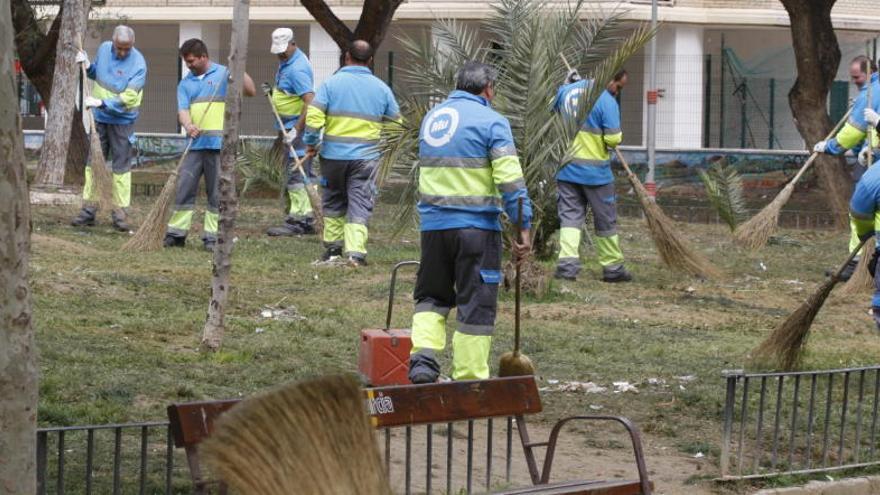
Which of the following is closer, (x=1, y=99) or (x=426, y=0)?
(x=1, y=99)

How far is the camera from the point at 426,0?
1208 inches

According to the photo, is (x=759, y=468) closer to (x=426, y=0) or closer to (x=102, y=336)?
(x=102, y=336)

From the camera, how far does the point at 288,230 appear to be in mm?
17047

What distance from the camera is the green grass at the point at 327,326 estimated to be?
29.0 ft

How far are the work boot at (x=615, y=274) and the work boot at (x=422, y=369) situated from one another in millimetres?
6066

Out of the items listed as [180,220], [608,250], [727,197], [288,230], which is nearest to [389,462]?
[608,250]

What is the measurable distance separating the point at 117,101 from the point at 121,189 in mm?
971

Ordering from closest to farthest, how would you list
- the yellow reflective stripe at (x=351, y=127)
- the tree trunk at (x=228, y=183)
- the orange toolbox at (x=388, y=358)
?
the orange toolbox at (x=388, y=358) < the tree trunk at (x=228, y=183) < the yellow reflective stripe at (x=351, y=127)

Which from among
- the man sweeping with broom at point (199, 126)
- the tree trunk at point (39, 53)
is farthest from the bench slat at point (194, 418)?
the tree trunk at point (39, 53)

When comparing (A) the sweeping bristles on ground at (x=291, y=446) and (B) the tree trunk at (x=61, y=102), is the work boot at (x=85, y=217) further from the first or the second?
(A) the sweeping bristles on ground at (x=291, y=446)

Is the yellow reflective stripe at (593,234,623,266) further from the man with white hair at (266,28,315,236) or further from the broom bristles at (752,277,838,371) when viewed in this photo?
the broom bristles at (752,277,838,371)

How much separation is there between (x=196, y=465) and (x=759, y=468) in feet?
11.1

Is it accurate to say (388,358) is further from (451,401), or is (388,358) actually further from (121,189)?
(121,189)

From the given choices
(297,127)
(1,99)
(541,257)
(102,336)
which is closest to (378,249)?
(297,127)
